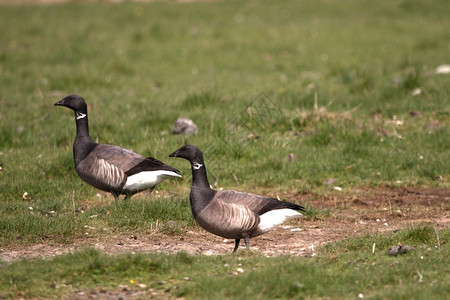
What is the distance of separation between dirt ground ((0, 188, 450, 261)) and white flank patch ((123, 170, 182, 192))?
92 centimetres

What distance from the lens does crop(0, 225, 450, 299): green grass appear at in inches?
233

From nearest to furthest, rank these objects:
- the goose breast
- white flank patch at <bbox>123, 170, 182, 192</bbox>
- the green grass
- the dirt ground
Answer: the green grass < the goose breast < the dirt ground < white flank patch at <bbox>123, 170, 182, 192</bbox>

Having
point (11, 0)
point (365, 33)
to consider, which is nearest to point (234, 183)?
point (365, 33)

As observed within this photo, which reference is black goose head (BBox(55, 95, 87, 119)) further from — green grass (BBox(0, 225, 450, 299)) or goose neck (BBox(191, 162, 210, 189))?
green grass (BBox(0, 225, 450, 299))

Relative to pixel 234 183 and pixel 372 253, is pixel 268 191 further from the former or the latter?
pixel 372 253

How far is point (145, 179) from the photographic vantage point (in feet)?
29.4

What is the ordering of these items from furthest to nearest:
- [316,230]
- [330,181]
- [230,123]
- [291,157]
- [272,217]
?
[230,123] < [291,157] < [330,181] < [316,230] < [272,217]

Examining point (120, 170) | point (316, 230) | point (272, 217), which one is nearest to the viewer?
point (272, 217)

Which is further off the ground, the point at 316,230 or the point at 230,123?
the point at 230,123

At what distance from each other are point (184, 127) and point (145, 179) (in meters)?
2.70

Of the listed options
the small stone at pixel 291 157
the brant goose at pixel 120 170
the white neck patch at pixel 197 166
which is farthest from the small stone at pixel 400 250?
the small stone at pixel 291 157

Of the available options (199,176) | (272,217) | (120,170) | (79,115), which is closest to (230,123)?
(79,115)

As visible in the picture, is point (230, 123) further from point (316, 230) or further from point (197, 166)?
point (197, 166)

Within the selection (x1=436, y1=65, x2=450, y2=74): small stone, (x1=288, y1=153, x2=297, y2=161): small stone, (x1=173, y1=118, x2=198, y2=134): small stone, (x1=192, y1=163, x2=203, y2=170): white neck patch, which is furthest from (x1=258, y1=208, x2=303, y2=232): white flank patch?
(x1=436, y1=65, x2=450, y2=74): small stone
